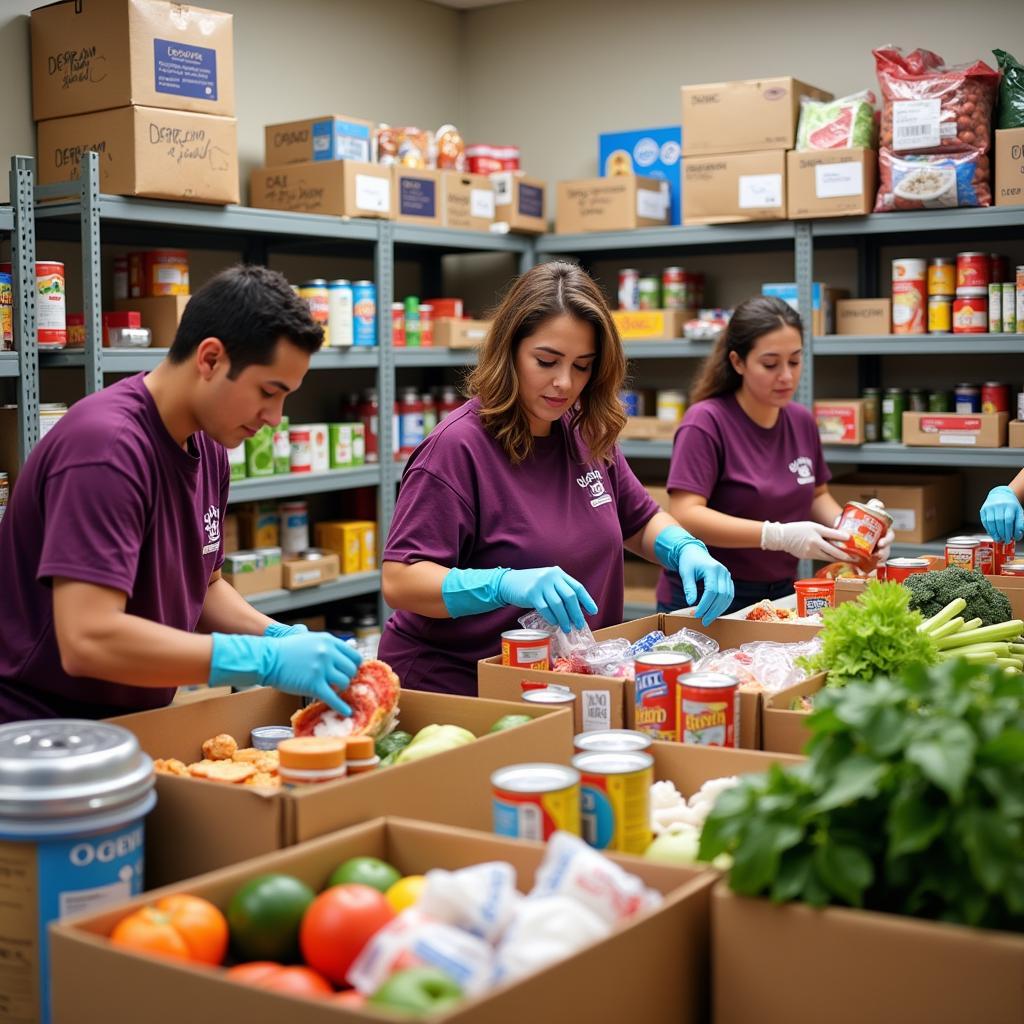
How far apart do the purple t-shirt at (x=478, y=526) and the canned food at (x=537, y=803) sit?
3.54 feet

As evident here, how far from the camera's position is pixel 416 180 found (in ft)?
16.8

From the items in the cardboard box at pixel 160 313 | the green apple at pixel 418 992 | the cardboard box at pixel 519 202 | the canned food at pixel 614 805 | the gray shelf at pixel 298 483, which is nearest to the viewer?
the green apple at pixel 418 992

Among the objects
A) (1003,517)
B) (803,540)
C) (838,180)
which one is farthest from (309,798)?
(838,180)

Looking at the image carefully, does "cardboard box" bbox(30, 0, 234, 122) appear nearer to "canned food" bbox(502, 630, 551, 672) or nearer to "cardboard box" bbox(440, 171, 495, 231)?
"cardboard box" bbox(440, 171, 495, 231)

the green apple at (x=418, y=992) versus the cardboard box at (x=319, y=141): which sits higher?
the cardboard box at (x=319, y=141)

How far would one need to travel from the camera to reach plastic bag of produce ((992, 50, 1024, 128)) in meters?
4.52

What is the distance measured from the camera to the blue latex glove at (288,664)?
1.88 meters

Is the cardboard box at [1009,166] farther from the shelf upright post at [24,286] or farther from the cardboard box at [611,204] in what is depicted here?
the shelf upright post at [24,286]

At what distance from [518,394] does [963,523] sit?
3.23 m

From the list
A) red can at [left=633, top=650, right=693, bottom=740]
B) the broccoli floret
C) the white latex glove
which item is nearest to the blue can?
the white latex glove

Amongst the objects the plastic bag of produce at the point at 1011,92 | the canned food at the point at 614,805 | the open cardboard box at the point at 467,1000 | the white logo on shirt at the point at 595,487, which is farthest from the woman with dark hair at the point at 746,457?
the open cardboard box at the point at 467,1000

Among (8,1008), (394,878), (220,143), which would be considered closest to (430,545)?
(394,878)

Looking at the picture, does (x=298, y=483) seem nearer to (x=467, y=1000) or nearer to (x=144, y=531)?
(x=144, y=531)

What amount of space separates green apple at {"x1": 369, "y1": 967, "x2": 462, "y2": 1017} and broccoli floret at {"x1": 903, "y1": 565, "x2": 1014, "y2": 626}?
5.75 feet
